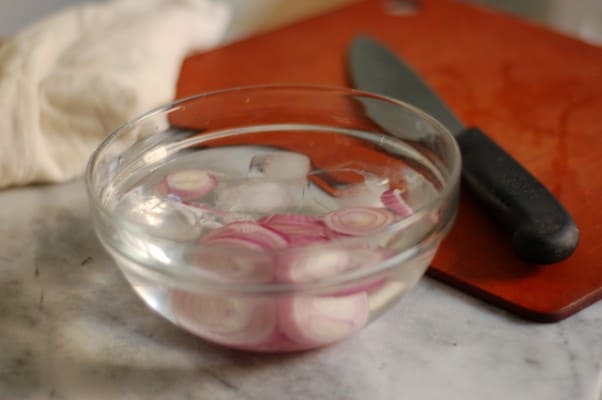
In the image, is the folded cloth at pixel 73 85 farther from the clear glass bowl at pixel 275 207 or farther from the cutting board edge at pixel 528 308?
the cutting board edge at pixel 528 308

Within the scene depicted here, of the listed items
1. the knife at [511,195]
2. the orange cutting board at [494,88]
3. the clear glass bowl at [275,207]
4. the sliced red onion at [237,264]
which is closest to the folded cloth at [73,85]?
the orange cutting board at [494,88]

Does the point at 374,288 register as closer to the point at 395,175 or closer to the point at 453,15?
the point at 395,175

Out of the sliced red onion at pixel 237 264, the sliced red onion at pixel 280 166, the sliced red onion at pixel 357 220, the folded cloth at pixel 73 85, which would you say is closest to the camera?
the sliced red onion at pixel 237 264

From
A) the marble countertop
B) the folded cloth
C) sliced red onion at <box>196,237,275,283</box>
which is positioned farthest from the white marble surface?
the folded cloth

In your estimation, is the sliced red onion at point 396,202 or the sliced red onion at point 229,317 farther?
the sliced red onion at point 396,202

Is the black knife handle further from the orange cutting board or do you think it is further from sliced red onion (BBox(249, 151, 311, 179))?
sliced red onion (BBox(249, 151, 311, 179))

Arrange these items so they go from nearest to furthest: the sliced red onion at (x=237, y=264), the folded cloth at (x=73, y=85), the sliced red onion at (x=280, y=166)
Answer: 1. the sliced red onion at (x=237, y=264)
2. the sliced red onion at (x=280, y=166)
3. the folded cloth at (x=73, y=85)

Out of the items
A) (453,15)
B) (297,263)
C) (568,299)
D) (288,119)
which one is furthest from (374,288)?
(453,15)

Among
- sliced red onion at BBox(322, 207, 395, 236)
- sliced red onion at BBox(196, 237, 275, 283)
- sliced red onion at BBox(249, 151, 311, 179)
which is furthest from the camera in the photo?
sliced red onion at BBox(249, 151, 311, 179)
